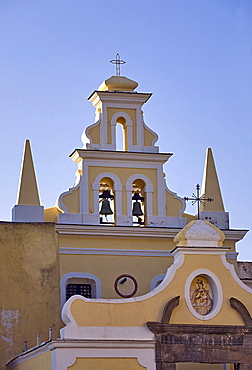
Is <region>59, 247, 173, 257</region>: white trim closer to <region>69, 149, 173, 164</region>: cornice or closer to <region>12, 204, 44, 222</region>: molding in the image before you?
<region>12, 204, 44, 222</region>: molding

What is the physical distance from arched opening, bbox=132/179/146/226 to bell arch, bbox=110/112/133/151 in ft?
3.27

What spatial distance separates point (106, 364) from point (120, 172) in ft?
23.1

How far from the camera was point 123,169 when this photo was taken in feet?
86.7

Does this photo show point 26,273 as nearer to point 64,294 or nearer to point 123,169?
point 64,294

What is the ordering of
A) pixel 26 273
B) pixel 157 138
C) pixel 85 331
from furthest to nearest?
1. pixel 157 138
2. pixel 26 273
3. pixel 85 331

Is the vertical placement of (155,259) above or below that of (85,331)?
above

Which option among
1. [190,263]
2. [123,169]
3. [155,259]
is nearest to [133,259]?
[155,259]

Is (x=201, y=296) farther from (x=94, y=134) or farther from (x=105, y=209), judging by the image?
(x=94, y=134)

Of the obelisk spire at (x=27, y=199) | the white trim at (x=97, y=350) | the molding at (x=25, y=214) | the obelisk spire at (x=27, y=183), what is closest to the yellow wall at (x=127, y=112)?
the obelisk spire at (x=27, y=183)

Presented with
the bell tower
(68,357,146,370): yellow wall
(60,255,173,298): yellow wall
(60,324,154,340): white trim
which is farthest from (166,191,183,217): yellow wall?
(68,357,146,370): yellow wall

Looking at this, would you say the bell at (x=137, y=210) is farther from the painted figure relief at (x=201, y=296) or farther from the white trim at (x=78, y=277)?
the painted figure relief at (x=201, y=296)

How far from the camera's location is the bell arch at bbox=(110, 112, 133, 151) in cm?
2664

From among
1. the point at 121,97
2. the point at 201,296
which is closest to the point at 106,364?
the point at 201,296

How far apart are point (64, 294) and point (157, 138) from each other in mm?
4982
